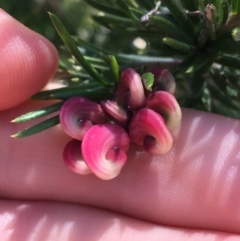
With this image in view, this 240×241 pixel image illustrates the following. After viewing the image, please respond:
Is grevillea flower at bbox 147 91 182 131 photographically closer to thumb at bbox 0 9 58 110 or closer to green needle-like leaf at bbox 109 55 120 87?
green needle-like leaf at bbox 109 55 120 87

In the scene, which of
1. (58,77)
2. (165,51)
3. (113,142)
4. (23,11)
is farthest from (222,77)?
(23,11)

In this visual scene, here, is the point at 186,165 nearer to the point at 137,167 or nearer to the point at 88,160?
the point at 137,167

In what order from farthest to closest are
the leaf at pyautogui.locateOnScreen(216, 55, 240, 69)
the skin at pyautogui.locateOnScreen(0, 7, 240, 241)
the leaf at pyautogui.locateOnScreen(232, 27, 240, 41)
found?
the skin at pyautogui.locateOnScreen(0, 7, 240, 241)
the leaf at pyautogui.locateOnScreen(216, 55, 240, 69)
the leaf at pyautogui.locateOnScreen(232, 27, 240, 41)

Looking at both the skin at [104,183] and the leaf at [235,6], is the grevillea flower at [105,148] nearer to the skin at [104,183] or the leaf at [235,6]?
the skin at [104,183]

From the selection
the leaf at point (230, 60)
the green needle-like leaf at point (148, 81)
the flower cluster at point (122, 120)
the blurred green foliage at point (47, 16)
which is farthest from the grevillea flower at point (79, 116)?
the blurred green foliage at point (47, 16)

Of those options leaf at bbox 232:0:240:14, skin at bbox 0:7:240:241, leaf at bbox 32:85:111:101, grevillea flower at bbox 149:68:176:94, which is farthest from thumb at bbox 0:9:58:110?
leaf at bbox 232:0:240:14

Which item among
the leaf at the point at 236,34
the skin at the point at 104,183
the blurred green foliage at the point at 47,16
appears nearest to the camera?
the leaf at the point at 236,34
